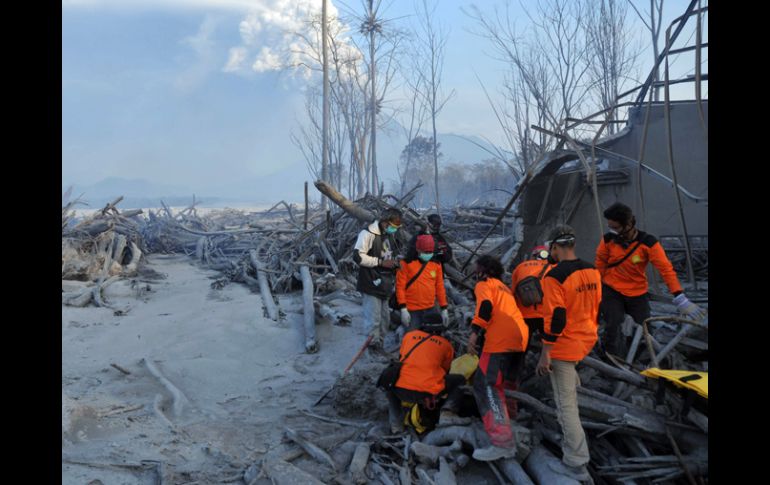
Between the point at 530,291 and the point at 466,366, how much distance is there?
112 cm

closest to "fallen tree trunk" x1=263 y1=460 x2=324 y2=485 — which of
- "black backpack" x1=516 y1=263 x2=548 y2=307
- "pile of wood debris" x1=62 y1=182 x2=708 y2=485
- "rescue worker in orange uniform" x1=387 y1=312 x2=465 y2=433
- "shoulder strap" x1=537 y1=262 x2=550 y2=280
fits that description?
"pile of wood debris" x1=62 y1=182 x2=708 y2=485

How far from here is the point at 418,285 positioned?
572cm

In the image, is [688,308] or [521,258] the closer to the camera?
→ [688,308]

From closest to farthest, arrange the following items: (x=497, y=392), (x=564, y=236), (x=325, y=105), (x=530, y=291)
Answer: (x=564, y=236) → (x=497, y=392) → (x=530, y=291) → (x=325, y=105)

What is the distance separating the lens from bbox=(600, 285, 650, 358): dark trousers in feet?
16.2

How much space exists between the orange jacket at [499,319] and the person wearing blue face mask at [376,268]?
2.28m

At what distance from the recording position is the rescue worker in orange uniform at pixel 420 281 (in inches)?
224

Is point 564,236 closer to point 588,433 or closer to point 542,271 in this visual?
point 542,271

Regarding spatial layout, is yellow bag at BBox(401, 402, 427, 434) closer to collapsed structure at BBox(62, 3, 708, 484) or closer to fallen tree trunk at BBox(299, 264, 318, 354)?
collapsed structure at BBox(62, 3, 708, 484)

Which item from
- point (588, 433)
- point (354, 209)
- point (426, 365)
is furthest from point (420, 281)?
point (354, 209)

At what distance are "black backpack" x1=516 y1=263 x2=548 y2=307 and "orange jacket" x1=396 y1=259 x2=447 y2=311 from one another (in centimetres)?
172
